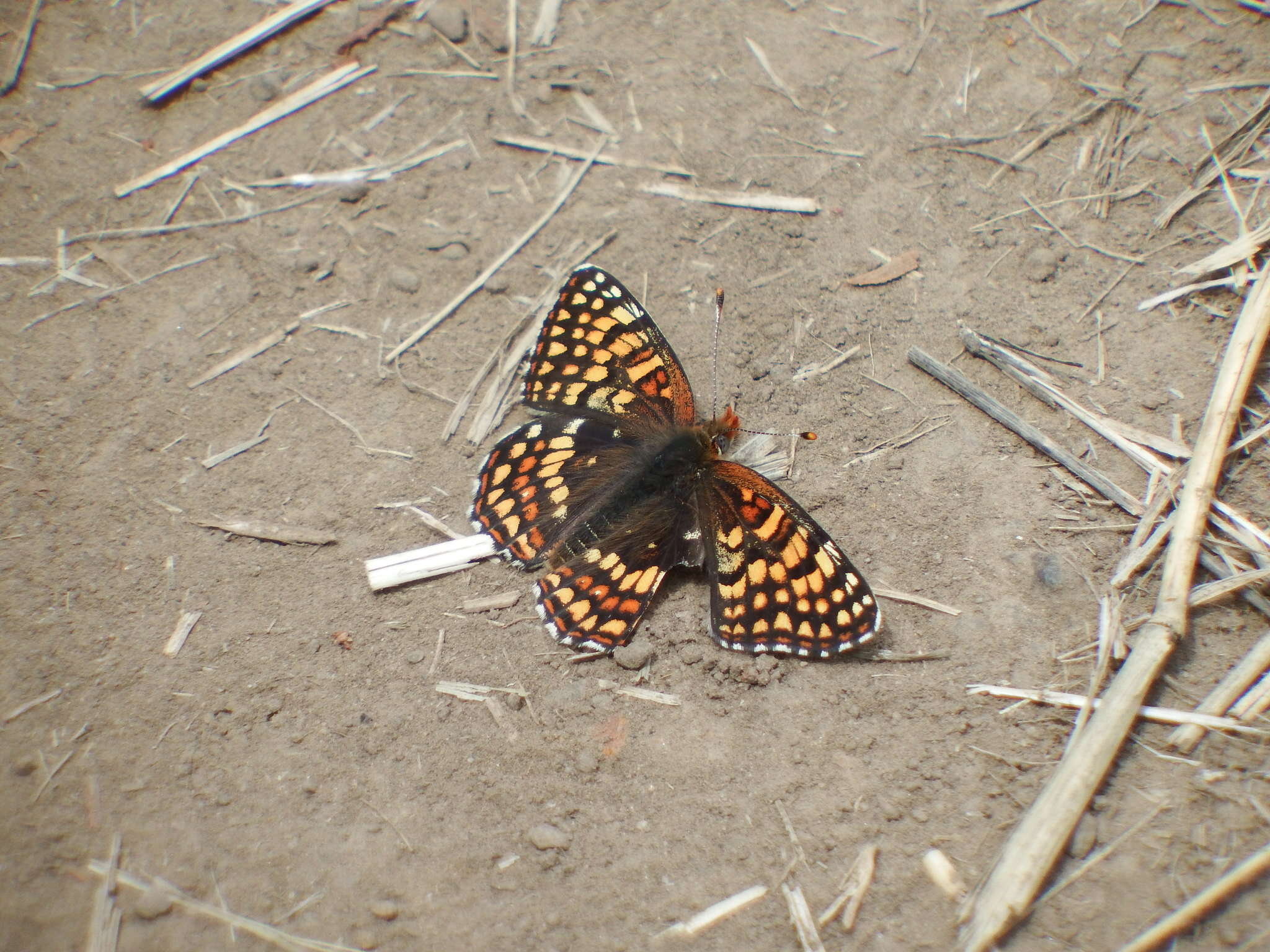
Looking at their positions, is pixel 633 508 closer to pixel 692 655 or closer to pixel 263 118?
pixel 692 655

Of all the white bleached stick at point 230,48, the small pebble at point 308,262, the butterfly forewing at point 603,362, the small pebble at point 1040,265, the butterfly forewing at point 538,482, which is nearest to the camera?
the butterfly forewing at point 538,482

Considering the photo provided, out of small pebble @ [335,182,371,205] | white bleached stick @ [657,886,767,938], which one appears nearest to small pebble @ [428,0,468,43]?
small pebble @ [335,182,371,205]

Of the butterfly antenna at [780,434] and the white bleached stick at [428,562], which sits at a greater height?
the butterfly antenna at [780,434]

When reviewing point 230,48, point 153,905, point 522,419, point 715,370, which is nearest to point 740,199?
point 715,370

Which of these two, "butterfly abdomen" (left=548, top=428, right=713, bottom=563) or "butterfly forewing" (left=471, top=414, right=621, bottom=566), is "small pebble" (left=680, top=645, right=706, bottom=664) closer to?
"butterfly abdomen" (left=548, top=428, right=713, bottom=563)

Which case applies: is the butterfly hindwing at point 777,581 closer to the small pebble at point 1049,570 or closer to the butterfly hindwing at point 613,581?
the butterfly hindwing at point 613,581

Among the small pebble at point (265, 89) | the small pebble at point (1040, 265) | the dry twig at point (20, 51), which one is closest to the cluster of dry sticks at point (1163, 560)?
the small pebble at point (1040, 265)

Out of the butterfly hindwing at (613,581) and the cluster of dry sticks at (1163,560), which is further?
the butterfly hindwing at (613,581)
